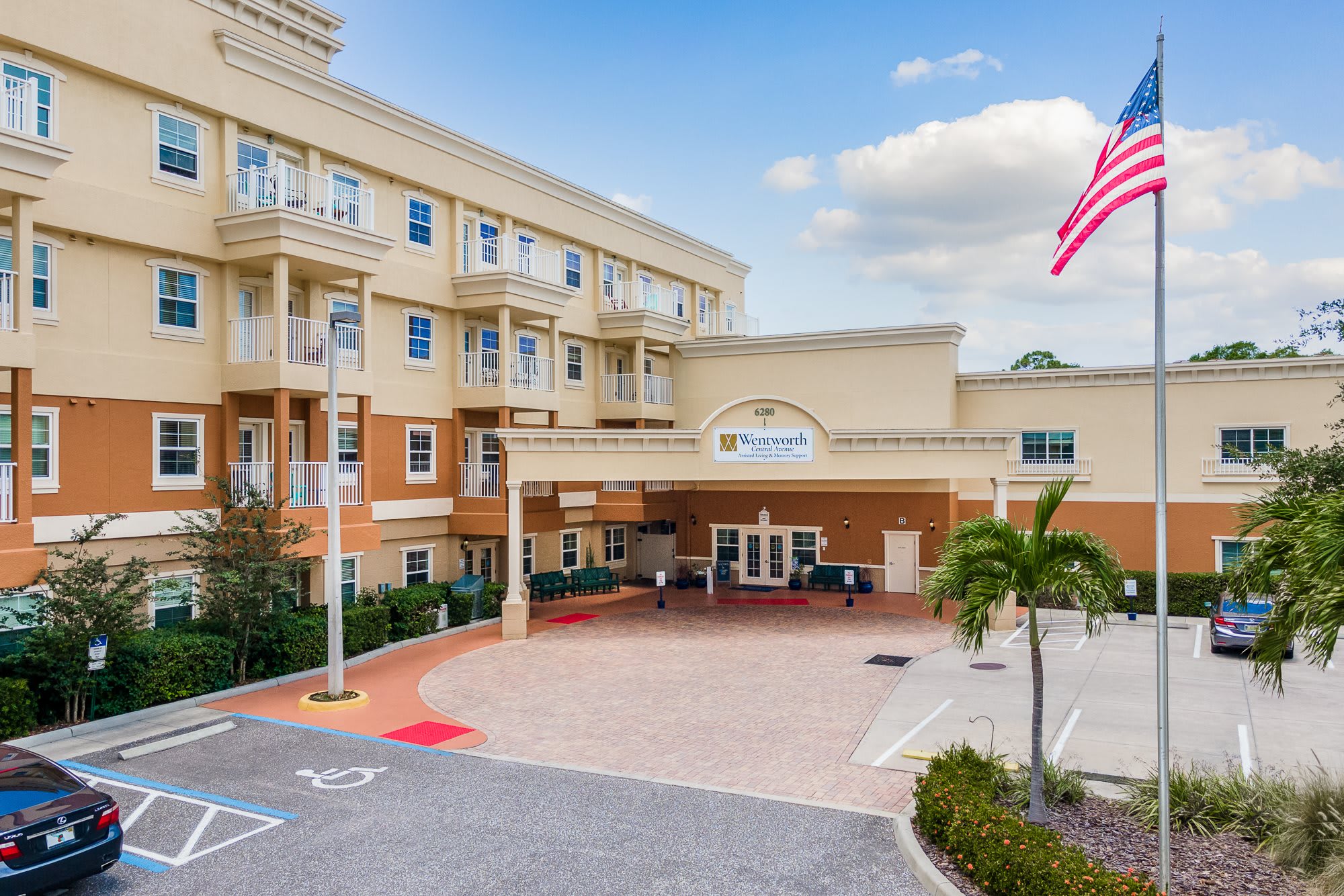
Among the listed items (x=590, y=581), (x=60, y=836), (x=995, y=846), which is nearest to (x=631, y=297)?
(x=590, y=581)

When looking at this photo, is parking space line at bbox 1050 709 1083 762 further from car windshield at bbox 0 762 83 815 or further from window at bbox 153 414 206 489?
window at bbox 153 414 206 489

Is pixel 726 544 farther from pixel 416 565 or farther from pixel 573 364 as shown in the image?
pixel 416 565

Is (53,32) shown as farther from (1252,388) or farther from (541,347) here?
(1252,388)

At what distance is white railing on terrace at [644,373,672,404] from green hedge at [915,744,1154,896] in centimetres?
2334

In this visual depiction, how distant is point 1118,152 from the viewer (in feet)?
30.3

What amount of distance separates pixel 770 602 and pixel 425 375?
1286cm

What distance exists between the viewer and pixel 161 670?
16422 mm

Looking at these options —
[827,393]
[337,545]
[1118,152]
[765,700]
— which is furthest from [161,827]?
[827,393]

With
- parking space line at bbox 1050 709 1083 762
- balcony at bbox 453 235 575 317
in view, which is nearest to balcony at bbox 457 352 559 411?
balcony at bbox 453 235 575 317

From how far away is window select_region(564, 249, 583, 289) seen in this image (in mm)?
31516

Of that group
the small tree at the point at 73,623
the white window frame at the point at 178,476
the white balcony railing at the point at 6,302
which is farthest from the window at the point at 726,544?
the white balcony railing at the point at 6,302

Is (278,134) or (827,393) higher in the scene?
(278,134)

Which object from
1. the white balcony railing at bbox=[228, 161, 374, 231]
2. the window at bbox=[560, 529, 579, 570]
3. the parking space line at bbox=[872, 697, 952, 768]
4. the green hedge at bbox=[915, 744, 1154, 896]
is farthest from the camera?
the window at bbox=[560, 529, 579, 570]

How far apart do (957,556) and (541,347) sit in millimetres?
21656
